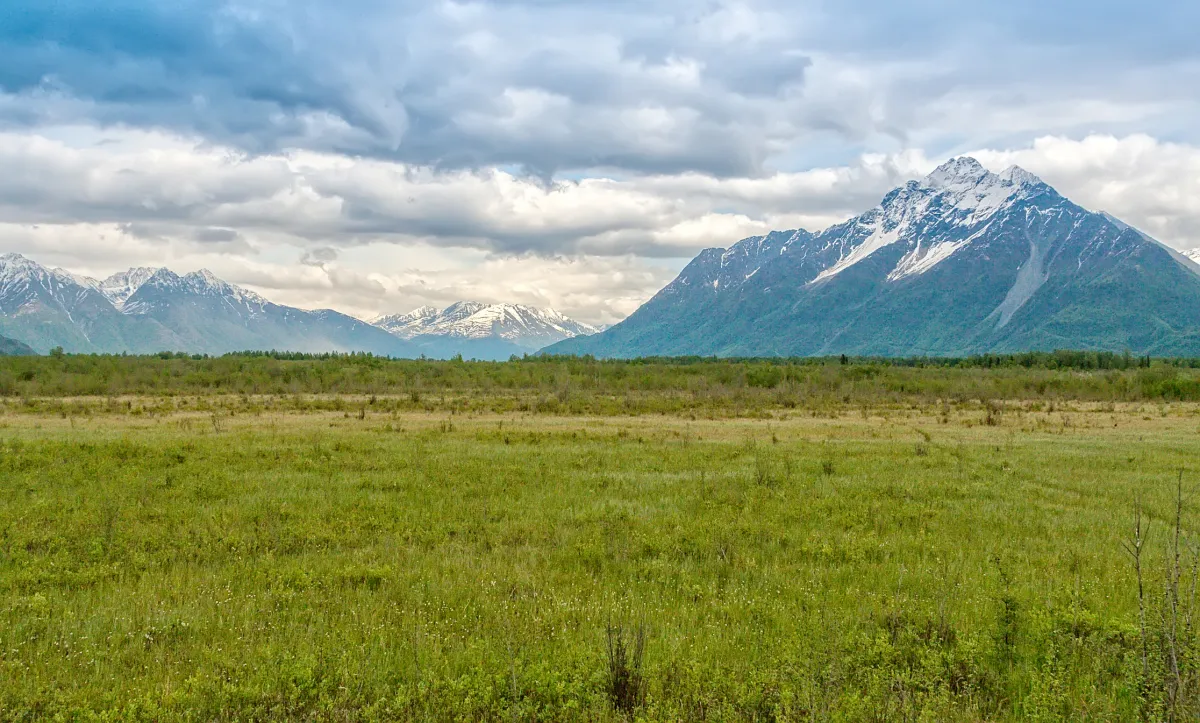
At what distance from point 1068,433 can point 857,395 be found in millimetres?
32427

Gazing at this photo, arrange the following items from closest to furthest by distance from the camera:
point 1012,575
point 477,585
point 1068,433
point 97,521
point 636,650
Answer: point 636,650
point 477,585
point 1012,575
point 97,521
point 1068,433

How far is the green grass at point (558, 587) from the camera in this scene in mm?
7082

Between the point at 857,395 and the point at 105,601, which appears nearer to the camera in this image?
the point at 105,601

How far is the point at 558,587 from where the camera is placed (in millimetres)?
10297

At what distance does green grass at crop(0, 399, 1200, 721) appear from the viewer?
7.08 metres

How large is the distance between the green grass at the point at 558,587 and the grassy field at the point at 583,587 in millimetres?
47

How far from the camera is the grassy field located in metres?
7.07

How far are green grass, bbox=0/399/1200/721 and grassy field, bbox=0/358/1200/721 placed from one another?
47 mm

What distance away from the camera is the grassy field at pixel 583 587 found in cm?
707

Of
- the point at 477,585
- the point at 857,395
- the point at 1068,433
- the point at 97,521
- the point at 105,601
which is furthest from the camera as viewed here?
the point at 857,395

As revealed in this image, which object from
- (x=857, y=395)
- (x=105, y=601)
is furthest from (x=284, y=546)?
(x=857, y=395)

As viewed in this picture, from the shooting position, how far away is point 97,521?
1328 centimetres

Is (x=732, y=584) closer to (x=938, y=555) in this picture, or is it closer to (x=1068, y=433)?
(x=938, y=555)

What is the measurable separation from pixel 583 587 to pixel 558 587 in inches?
13.1
